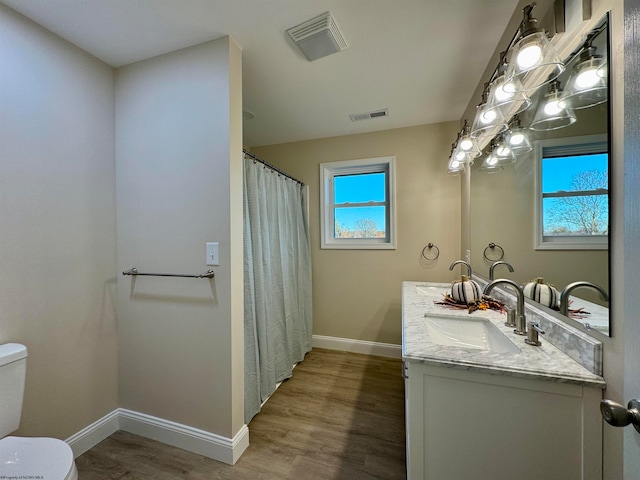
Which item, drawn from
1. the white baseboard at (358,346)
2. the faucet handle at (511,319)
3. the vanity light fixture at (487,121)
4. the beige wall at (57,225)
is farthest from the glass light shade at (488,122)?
the beige wall at (57,225)

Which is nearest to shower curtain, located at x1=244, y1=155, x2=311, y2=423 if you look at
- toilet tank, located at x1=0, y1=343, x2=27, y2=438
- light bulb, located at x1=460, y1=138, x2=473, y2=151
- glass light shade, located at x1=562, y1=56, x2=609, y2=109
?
toilet tank, located at x1=0, y1=343, x2=27, y2=438

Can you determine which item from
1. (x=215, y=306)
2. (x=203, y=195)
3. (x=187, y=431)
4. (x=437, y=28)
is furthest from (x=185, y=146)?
(x=187, y=431)

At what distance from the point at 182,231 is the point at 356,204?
1.90 m

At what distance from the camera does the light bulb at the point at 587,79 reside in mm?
846

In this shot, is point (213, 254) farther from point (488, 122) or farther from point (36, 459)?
point (488, 122)

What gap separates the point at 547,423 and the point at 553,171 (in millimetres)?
977

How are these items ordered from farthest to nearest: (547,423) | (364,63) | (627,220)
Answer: (364,63), (547,423), (627,220)

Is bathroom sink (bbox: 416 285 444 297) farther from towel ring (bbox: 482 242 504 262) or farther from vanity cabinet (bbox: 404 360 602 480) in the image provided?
vanity cabinet (bbox: 404 360 602 480)

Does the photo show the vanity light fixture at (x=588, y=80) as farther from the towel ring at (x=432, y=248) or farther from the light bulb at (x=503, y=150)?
the towel ring at (x=432, y=248)

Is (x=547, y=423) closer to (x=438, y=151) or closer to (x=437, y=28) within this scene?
(x=437, y=28)

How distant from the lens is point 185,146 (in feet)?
4.91

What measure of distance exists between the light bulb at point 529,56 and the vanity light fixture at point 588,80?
130mm

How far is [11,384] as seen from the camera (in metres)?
1.11

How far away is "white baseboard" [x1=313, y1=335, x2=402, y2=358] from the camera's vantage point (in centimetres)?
264
